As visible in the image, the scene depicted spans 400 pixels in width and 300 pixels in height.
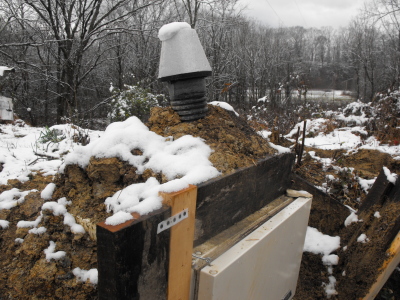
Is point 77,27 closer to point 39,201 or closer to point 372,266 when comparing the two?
point 39,201

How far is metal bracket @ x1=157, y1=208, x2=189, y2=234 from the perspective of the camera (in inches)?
38.4

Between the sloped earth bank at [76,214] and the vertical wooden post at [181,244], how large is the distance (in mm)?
262

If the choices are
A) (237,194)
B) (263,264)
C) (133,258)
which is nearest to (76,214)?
(133,258)

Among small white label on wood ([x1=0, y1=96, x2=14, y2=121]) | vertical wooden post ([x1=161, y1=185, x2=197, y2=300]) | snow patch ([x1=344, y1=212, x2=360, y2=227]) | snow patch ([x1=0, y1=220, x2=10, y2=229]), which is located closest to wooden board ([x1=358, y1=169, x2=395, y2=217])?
snow patch ([x1=344, y1=212, x2=360, y2=227])

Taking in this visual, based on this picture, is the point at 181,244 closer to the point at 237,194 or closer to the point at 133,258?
the point at 133,258

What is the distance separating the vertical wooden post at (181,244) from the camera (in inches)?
40.8

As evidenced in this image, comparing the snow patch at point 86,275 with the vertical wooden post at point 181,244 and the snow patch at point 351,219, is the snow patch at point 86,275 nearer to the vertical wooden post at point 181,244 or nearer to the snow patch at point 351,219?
the vertical wooden post at point 181,244

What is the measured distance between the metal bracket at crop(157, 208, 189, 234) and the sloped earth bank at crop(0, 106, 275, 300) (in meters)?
0.27

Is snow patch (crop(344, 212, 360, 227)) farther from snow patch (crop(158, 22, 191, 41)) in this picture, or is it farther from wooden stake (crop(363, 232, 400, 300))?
snow patch (crop(158, 22, 191, 41))

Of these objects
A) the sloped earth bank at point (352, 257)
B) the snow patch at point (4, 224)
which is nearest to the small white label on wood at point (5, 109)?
the snow patch at point (4, 224)

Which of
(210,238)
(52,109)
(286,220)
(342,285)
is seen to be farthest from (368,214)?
(52,109)

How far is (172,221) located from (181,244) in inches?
5.2

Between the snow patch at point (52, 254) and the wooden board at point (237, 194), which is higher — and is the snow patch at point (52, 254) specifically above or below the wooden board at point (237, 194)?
below

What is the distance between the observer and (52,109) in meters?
14.1
